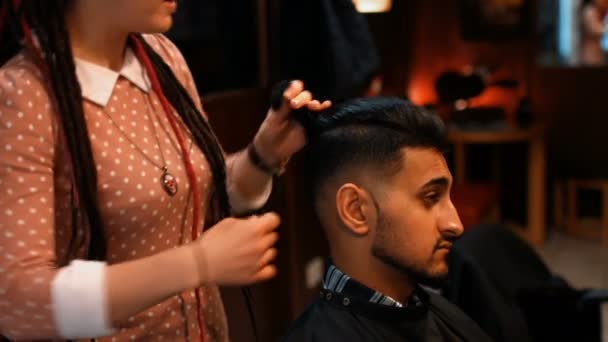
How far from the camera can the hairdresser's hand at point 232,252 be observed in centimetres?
89

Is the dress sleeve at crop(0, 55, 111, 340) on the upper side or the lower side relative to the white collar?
lower

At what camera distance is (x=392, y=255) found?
3.80 ft

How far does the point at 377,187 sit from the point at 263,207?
0.87 feet

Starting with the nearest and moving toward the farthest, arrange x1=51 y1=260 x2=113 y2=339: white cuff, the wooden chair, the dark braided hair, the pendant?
1. x1=51 y1=260 x2=113 y2=339: white cuff
2. the dark braided hair
3. the pendant
4. the wooden chair

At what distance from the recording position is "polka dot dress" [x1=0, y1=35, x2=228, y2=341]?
0.88 m

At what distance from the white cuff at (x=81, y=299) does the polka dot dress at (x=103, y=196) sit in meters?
0.01

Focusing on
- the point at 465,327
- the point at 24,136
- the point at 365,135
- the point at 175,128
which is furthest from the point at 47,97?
the point at 465,327

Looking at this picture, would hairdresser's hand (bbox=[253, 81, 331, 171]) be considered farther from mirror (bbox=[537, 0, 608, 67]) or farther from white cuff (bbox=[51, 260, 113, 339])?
mirror (bbox=[537, 0, 608, 67])

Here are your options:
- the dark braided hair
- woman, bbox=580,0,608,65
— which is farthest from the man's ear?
woman, bbox=580,0,608,65

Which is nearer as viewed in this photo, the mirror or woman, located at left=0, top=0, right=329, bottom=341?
woman, located at left=0, top=0, right=329, bottom=341

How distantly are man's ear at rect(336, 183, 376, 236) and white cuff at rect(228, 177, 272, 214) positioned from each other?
178mm

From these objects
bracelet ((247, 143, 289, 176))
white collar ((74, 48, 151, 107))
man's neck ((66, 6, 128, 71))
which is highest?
man's neck ((66, 6, 128, 71))

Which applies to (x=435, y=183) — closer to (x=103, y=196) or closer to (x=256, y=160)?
(x=256, y=160)

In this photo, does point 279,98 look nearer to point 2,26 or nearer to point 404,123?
point 404,123
